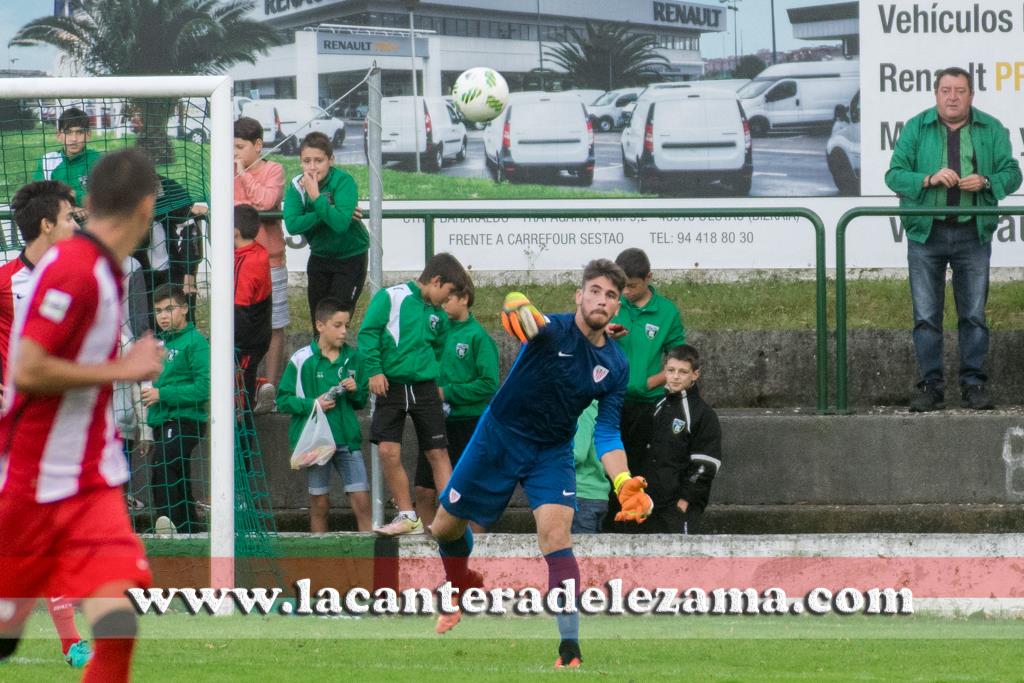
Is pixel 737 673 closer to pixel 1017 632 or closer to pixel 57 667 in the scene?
pixel 1017 632

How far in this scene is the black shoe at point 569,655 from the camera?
21.7ft

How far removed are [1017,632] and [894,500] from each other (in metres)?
2.13

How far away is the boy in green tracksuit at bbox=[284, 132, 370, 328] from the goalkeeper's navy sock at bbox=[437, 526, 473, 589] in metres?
2.61

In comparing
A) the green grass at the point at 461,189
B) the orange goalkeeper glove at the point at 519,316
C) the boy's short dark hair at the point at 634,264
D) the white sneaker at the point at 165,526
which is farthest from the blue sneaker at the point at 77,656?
the green grass at the point at 461,189

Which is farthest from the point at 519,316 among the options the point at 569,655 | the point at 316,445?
the point at 316,445

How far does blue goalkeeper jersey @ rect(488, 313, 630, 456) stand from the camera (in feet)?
23.0

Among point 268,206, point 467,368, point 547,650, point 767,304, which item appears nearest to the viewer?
point 547,650

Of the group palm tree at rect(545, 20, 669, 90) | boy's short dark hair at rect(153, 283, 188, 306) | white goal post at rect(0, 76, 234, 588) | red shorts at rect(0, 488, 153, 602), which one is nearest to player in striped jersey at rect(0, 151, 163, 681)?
red shorts at rect(0, 488, 153, 602)

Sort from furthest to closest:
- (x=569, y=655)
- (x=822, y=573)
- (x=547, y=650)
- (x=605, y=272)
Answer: (x=822, y=573) < (x=547, y=650) < (x=605, y=272) < (x=569, y=655)

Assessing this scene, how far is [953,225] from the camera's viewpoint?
10078mm

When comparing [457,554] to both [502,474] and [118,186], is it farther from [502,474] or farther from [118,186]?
[118,186]

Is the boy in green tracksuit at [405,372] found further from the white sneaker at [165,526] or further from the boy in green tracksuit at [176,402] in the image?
the white sneaker at [165,526]

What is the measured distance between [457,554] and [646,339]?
273 centimetres

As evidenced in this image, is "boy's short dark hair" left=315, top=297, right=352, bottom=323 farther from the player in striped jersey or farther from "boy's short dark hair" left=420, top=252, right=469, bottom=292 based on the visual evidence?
the player in striped jersey
